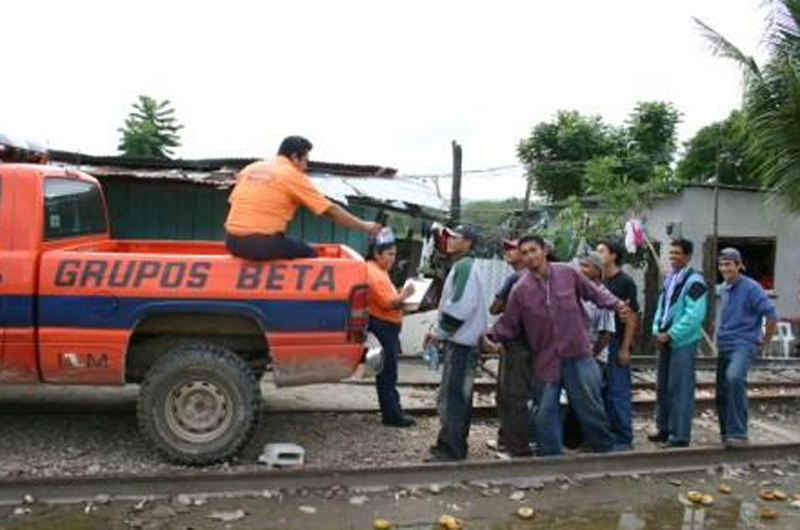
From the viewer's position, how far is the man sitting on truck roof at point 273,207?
255 inches

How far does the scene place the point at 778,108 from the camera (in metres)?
11.8

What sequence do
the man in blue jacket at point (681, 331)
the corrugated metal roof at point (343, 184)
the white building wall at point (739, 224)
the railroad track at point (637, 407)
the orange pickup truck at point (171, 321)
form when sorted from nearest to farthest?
the orange pickup truck at point (171, 321), the man in blue jacket at point (681, 331), the railroad track at point (637, 407), the corrugated metal roof at point (343, 184), the white building wall at point (739, 224)

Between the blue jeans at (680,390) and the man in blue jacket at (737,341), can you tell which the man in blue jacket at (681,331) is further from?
the man in blue jacket at (737,341)

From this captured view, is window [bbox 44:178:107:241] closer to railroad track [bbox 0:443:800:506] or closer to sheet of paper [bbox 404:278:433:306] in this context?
railroad track [bbox 0:443:800:506]

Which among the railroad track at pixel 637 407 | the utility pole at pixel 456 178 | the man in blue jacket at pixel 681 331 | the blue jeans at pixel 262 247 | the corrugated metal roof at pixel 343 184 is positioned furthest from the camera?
the utility pole at pixel 456 178

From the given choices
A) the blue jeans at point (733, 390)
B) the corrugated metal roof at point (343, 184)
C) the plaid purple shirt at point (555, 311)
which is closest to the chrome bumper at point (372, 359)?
the plaid purple shirt at point (555, 311)

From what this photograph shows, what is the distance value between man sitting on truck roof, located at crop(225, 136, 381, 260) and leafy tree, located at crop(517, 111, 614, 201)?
18.0 m

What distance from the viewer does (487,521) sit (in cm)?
575

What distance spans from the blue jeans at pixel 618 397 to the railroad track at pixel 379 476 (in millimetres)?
544

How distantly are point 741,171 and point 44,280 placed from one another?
67.9 feet

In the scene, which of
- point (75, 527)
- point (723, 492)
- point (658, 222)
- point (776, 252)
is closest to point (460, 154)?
point (658, 222)

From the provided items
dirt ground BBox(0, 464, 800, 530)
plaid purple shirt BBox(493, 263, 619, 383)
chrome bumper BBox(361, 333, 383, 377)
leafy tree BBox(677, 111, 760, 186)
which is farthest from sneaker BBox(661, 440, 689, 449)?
leafy tree BBox(677, 111, 760, 186)

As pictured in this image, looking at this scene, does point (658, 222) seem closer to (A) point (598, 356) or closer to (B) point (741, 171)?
(B) point (741, 171)

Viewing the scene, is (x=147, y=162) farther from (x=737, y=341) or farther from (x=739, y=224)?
(x=739, y=224)
